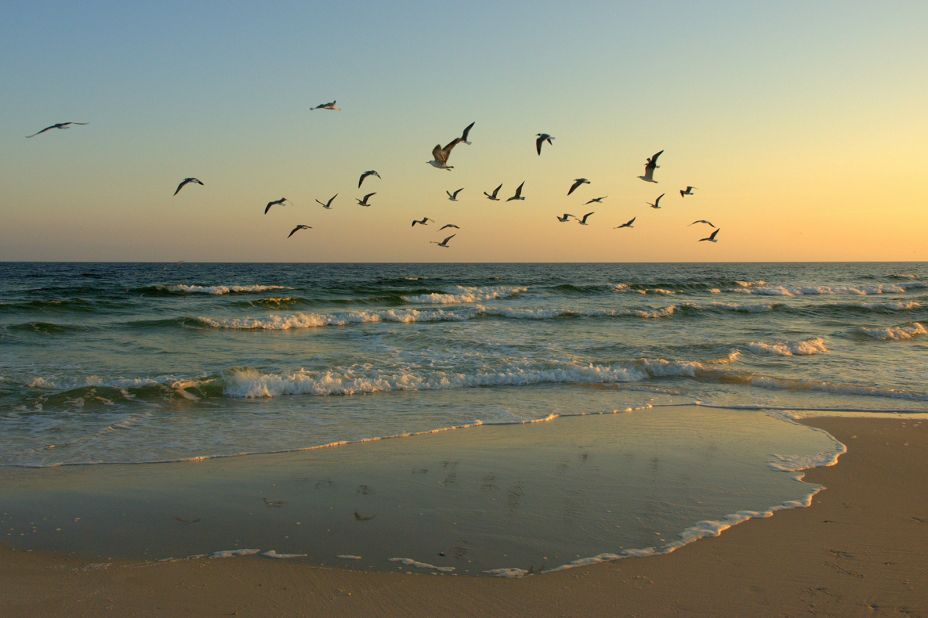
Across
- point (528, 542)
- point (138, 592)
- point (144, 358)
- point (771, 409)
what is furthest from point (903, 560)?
point (144, 358)

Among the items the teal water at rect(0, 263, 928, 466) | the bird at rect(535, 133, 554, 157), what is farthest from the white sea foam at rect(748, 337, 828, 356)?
the bird at rect(535, 133, 554, 157)

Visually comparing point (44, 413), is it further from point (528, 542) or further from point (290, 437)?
point (528, 542)

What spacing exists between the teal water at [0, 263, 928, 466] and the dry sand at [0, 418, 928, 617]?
3295mm

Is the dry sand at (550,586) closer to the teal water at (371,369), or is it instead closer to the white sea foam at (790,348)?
the teal water at (371,369)

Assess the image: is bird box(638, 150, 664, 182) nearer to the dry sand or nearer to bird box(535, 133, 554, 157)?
bird box(535, 133, 554, 157)

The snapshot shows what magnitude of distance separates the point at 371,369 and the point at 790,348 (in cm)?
1019

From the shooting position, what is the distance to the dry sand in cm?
459

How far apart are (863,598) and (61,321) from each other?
74.1 ft

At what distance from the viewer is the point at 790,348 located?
1802cm

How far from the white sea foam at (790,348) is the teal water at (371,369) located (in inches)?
2.2

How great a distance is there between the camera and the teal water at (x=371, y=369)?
980 cm

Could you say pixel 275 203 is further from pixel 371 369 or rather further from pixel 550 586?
pixel 550 586

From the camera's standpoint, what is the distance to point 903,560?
17.7 ft

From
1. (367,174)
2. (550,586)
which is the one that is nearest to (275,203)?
(367,174)
